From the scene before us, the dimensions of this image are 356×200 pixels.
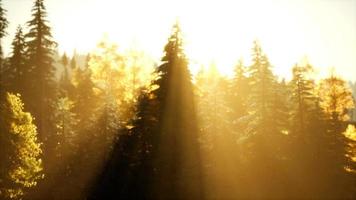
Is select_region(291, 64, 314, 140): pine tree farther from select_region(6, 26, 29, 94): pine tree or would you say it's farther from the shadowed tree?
select_region(6, 26, 29, 94): pine tree

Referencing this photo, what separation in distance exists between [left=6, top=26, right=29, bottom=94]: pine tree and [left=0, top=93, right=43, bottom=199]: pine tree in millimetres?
12602

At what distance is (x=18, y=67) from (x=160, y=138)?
22906 mm

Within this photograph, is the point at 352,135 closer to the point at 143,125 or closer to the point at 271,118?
the point at 271,118

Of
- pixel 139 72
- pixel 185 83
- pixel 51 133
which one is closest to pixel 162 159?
pixel 185 83

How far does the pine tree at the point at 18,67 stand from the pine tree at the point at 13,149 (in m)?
12.6

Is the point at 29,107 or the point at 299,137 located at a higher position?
the point at 29,107

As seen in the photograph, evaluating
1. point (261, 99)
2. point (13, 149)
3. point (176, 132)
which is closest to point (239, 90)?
point (261, 99)

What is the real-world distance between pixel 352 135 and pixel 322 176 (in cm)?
1518

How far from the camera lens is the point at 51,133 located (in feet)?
124

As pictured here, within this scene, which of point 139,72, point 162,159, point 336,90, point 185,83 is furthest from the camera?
point 336,90

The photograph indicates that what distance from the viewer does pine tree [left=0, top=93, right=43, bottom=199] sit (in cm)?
2380

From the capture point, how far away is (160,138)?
24.6 m

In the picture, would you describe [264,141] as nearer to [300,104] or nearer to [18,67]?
[300,104]

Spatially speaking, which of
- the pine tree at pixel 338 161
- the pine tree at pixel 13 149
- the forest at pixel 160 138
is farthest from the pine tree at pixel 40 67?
the pine tree at pixel 338 161
